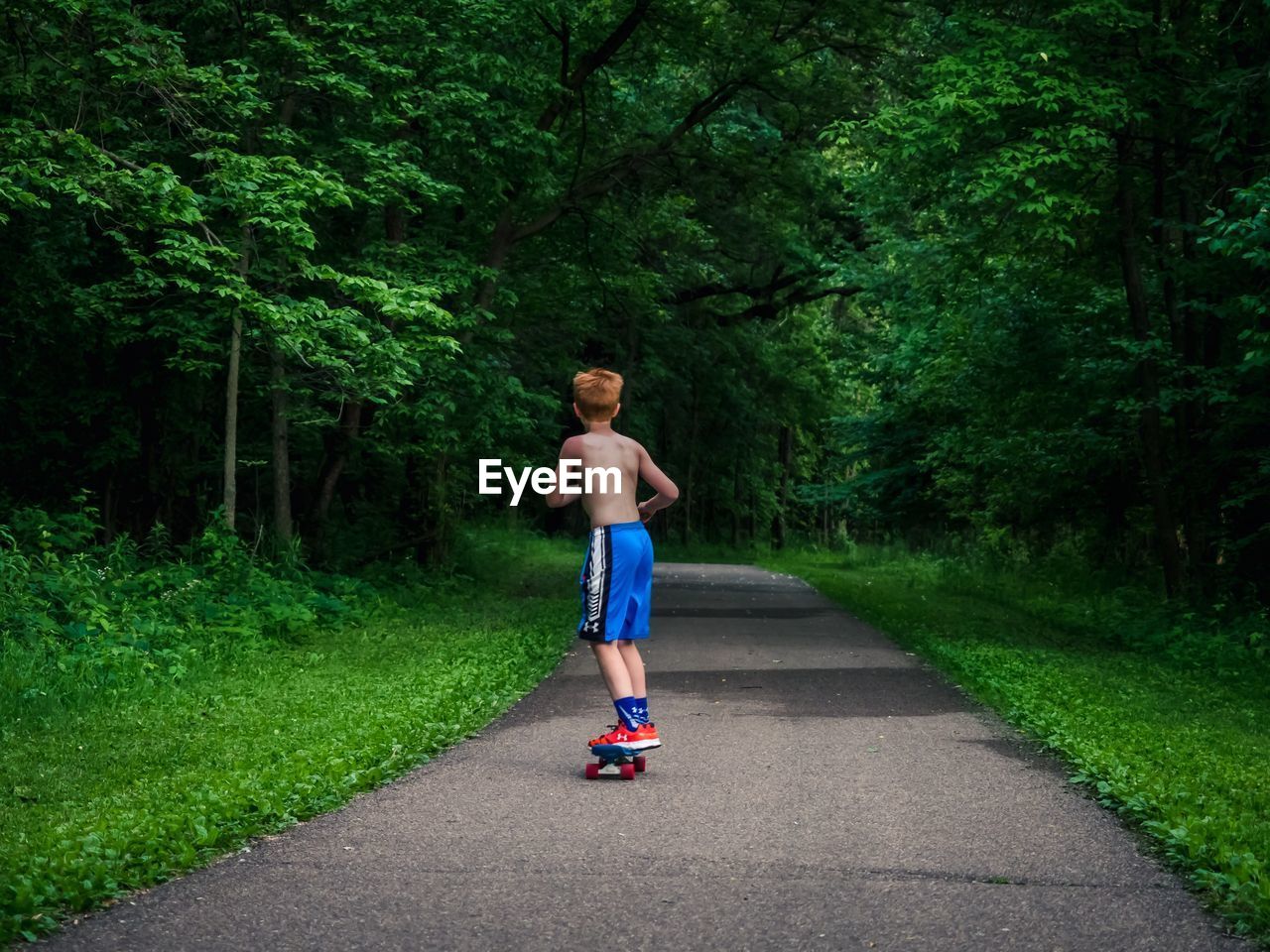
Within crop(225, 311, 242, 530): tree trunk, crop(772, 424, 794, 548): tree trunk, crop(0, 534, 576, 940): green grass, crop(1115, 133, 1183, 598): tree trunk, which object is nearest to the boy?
crop(0, 534, 576, 940): green grass

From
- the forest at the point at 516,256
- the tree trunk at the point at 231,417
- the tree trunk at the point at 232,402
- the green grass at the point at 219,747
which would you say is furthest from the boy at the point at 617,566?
the tree trunk at the point at 231,417

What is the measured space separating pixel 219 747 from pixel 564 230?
→ 16269mm

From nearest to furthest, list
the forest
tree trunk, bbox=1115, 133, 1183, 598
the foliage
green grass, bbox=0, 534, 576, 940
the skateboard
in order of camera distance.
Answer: green grass, bbox=0, 534, 576, 940 < the skateboard < the foliage < the forest < tree trunk, bbox=1115, 133, 1183, 598

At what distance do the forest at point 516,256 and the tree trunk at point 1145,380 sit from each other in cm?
6

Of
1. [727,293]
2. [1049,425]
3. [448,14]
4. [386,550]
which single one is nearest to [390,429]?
[386,550]

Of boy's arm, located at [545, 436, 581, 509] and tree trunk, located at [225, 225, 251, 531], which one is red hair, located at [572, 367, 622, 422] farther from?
tree trunk, located at [225, 225, 251, 531]

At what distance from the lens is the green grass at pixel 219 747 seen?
5570 mm

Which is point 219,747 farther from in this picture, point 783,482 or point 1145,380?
point 783,482

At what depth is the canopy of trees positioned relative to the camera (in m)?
14.0

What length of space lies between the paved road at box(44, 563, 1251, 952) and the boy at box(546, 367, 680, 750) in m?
0.41

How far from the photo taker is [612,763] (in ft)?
25.2

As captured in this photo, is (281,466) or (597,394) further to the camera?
(281,466)

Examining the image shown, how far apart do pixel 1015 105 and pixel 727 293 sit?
18964 millimetres

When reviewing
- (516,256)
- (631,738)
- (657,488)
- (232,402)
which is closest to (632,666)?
(631,738)
